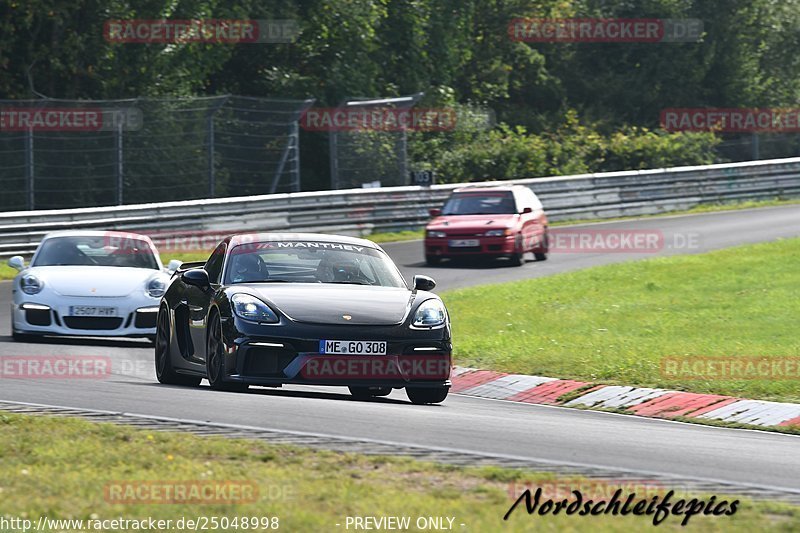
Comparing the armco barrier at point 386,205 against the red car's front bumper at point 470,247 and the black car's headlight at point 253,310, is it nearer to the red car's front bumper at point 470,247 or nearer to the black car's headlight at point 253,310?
the red car's front bumper at point 470,247

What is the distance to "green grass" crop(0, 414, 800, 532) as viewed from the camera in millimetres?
6238

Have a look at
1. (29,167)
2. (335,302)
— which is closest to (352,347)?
(335,302)

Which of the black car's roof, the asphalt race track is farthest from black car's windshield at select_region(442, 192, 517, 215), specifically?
the black car's roof

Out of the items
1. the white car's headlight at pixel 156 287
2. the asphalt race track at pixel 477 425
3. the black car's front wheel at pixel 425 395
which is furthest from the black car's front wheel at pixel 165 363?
the white car's headlight at pixel 156 287

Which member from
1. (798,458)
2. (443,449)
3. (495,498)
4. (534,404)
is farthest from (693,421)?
(495,498)

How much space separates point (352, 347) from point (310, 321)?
1.22ft

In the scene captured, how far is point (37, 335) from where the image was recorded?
16.4 metres

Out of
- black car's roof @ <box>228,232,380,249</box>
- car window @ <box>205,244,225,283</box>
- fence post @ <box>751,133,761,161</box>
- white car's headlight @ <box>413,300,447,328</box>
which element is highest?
fence post @ <box>751,133,761,161</box>

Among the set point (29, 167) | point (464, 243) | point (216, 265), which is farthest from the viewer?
point (29, 167)

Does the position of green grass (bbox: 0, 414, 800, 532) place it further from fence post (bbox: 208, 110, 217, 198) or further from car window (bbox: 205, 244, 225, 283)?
fence post (bbox: 208, 110, 217, 198)

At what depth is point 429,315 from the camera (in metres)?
11.2

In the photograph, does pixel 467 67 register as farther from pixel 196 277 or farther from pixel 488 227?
pixel 196 277

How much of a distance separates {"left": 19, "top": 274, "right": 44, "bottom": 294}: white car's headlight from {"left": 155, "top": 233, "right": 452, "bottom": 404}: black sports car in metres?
4.37

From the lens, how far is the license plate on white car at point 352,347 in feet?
35.1
